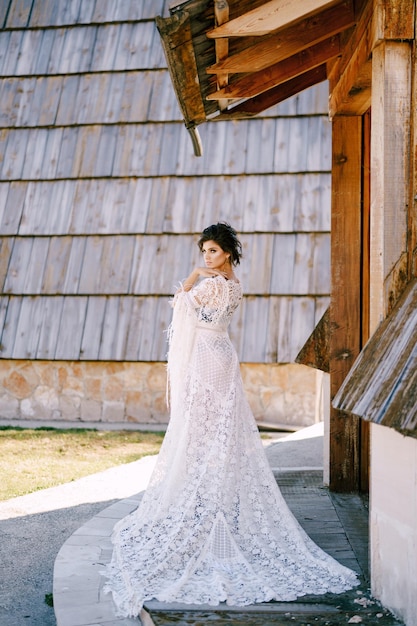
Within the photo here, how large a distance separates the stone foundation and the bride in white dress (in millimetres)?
4655

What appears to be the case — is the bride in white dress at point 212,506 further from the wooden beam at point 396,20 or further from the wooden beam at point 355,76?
the wooden beam at point 396,20

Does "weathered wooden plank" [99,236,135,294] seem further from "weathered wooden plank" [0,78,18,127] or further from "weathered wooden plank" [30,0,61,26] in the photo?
"weathered wooden plank" [30,0,61,26]

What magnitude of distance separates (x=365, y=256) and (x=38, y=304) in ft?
18.4

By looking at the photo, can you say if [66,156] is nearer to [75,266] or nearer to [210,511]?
[75,266]

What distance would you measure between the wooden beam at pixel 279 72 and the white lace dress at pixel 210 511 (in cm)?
124

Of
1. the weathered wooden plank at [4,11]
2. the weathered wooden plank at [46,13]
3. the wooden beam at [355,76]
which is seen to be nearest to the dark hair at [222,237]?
the wooden beam at [355,76]

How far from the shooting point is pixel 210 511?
4223mm

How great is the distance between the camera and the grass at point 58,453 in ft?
22.6

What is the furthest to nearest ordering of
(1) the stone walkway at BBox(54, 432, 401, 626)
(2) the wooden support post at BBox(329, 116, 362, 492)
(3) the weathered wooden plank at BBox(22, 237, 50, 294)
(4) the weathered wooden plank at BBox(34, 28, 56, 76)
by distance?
(4) the weathered wooden plank at BBox(34, 28, 56, 76) → (3) the weathered wooden plank at BBox(22, 237, 50, 294) → (2) the wooden support post at BBox(329, 116, 362, 492) → (1) the stone walkway at BBox(54, 432, 401, 626)

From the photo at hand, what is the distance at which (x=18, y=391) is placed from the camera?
10000mm

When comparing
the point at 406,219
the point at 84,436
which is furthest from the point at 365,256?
the point at 84,436

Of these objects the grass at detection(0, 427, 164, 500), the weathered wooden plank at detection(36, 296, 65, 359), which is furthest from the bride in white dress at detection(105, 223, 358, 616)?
the weathered wooden plank at detection(36, 296, 65, 359)

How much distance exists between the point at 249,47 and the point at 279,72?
2.42 ft

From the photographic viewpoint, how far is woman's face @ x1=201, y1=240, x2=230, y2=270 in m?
4.71
